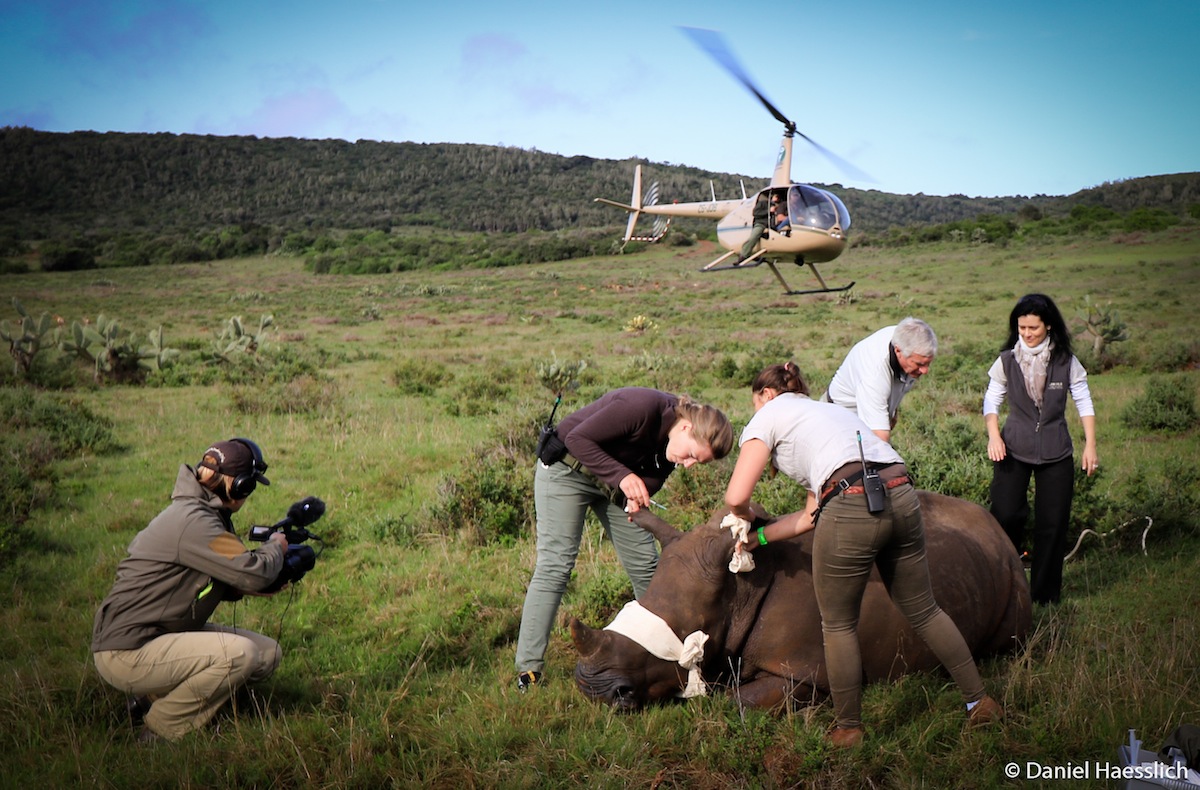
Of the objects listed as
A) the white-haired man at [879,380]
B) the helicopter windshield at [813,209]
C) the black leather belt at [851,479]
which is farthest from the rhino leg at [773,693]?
the helicopter windshield at [813,209]

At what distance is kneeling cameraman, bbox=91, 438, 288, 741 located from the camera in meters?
3.85

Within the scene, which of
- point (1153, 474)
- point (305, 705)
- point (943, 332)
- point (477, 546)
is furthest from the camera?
point (943, 332)

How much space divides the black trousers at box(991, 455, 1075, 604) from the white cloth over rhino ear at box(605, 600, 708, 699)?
A: 2893 mm

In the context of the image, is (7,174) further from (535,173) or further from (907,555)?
(907,555)

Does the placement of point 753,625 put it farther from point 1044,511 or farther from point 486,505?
point 486,505

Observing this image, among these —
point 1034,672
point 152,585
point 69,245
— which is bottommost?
point 1034,672

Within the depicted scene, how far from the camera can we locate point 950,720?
3742mm

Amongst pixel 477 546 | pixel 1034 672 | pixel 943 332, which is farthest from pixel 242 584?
pixel 943 332

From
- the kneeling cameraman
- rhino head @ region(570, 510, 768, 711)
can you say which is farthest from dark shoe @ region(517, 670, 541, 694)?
the kneeling cameraman

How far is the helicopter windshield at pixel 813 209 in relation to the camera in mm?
10289

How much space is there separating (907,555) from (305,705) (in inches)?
124

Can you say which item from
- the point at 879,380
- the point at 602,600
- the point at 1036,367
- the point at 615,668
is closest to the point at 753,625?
the point at 615,668

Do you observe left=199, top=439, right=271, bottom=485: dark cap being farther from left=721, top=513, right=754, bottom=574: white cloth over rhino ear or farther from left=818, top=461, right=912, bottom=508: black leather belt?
left=818, top=461, right=912, bottom=508: black leather belt

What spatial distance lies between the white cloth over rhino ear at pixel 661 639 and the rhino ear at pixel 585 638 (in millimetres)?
102
